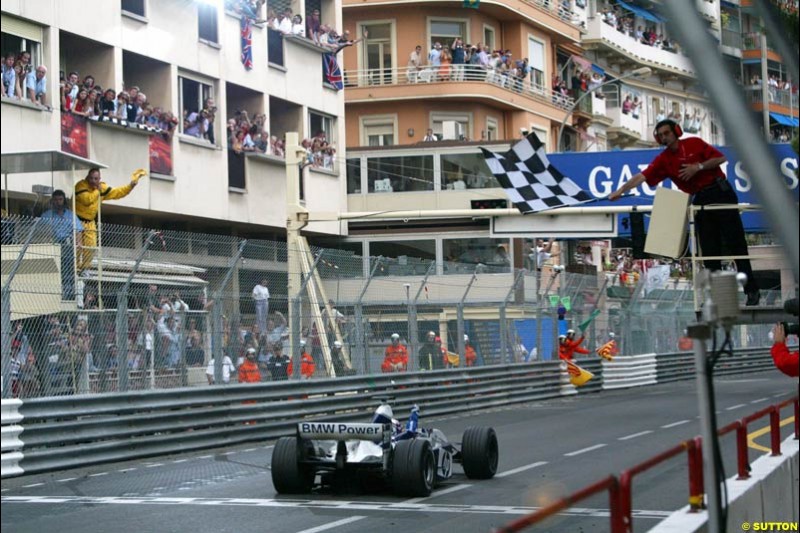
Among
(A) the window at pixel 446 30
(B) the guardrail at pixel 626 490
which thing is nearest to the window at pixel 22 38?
(B) the guardrail at pixel 626 490

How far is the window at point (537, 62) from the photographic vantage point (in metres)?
49.4

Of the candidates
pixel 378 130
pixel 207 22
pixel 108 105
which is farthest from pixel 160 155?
pixel 378 130

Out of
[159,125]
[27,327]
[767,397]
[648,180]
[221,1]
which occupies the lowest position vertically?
[767,397]

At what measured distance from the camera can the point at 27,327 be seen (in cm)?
1453

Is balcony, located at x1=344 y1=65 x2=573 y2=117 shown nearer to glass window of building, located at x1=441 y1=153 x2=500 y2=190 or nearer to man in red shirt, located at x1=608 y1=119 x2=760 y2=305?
glass window of building, located at x1=441 y1=153 x2=500 y2=190

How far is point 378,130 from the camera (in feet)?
156

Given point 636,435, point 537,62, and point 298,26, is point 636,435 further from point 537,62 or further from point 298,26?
point 537,62

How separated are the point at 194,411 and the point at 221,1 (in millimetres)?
16248

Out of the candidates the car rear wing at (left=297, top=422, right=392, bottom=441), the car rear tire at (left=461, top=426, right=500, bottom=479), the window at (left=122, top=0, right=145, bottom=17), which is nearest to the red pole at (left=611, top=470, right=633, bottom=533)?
the car rear wing at (left=297, top=422, right=392, bottom=441)

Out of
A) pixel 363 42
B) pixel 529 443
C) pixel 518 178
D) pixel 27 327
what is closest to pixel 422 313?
pixel 518 178

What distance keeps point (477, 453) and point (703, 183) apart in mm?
4043

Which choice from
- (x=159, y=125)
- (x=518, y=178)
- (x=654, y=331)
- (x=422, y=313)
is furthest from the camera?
(x=654, y=331)

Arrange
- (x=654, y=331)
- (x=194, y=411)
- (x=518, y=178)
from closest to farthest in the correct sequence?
(x=194, y=411) < (x=518, y=178) < (x=654, y=331)

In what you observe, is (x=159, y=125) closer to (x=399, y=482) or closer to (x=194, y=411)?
(x=194, y=411)
